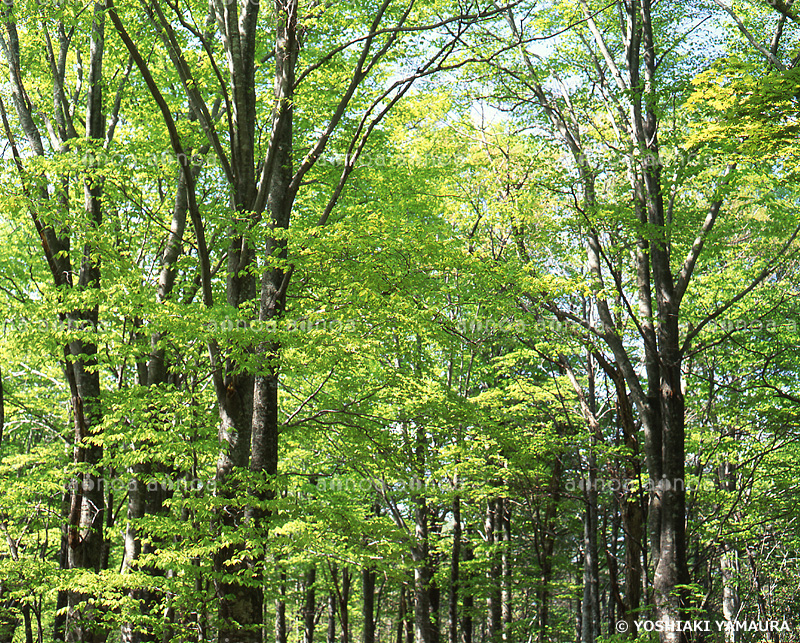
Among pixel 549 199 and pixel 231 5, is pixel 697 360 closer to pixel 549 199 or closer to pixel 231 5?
pixel 549 199

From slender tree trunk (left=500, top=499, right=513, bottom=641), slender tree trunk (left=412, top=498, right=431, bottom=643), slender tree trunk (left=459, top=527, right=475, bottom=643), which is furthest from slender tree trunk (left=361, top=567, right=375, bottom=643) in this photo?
slender tree trunk (left=412, top=498, right=431, bottom=643)

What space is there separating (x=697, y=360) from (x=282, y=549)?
12948 millimetres

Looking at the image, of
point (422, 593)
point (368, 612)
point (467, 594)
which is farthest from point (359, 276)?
point (368, 612)

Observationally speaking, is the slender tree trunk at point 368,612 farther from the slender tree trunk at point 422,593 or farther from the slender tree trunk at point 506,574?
the slender tree trunk at point 422,593

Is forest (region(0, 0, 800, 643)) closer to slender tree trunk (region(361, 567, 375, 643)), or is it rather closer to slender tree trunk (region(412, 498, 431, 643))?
slender tree trunk (region(412, 498, 431, 643))

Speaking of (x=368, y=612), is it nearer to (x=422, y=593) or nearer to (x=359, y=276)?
(x=422, y=593)

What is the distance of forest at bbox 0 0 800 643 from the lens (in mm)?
6816

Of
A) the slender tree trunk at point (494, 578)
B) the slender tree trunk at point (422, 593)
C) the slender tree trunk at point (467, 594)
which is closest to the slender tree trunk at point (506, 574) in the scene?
the slender tree trunk at point (494, 578)

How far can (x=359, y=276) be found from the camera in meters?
7.24

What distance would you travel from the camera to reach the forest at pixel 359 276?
22.4ft

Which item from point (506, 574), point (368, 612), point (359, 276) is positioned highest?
point (359, 276)

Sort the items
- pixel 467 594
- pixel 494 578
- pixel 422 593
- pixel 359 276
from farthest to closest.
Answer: pixel 494 578, pixel 467 594, pixel 422 593, pixel 359 276

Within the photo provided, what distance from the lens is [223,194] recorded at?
1162 cm

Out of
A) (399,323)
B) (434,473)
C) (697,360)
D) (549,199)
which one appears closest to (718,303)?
(697,360)
